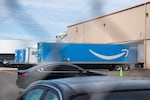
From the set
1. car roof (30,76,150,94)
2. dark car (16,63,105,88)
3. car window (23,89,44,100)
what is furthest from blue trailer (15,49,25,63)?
car roof (30,76,150,94)

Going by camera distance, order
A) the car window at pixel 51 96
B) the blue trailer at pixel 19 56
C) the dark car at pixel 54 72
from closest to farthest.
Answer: the car window at pixel 51 96, the dark car at pixel 54 72, the blue trailer at pixel 19 56

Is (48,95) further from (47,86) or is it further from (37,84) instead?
(37,84)

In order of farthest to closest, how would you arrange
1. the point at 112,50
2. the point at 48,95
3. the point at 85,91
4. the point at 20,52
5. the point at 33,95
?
the point at 20,52 → the point at 112,50 → the point at 33,95 → the point at 48,95 → the point at 85,91

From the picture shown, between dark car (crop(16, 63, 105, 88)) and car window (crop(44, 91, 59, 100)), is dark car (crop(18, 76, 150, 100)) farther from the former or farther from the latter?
dark car (crop(16, 63, 105, 88))

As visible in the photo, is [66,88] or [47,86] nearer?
[66,88]

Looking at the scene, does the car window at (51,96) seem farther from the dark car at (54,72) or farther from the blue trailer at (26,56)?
the blue trailer at (26,56)

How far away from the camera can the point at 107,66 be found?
42.1 meters

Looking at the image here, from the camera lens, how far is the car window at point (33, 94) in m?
4.34

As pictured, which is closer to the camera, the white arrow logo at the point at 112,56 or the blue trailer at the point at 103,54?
the blue trailer at the point at 103,54

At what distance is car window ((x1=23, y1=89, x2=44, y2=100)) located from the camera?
14.2 feet

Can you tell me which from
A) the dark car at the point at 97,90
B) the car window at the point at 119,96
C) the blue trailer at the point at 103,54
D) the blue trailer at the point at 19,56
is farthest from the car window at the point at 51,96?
the blue trailer at the point at 19,56

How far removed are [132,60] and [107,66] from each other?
9.34 ft

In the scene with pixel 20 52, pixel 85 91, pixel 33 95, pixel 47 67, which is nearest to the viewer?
pixel 85 91

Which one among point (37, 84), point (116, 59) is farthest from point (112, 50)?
point (37, 84)
